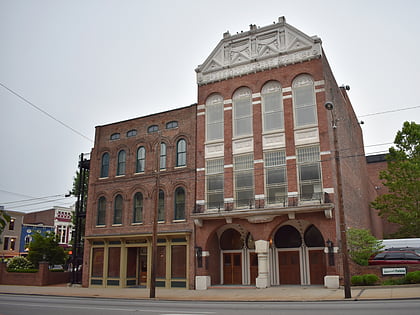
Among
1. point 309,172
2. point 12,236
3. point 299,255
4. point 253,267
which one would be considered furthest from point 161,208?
point 12,236

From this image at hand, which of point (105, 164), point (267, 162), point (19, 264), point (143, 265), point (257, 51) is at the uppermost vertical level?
point (257, 51)

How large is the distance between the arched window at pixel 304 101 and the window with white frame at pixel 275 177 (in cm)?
248

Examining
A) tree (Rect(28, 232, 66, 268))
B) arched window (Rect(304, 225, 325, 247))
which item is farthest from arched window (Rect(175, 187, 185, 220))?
tree (Rect(28, 232, 66, 268))

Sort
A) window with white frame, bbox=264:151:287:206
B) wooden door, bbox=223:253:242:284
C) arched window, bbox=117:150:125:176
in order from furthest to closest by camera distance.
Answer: arched window, bbox=117:150:125:176
wooden door, bbox=223:253:242:284
window with white frame, bbox=264:151:287:206

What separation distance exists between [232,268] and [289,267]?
4.06 meters

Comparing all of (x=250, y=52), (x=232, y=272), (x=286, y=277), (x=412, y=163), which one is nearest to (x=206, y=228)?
(x=232, y=272)

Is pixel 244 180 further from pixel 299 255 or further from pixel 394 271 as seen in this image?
pixel 394 271

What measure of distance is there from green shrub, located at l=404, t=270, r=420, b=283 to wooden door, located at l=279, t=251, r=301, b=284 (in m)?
6.89

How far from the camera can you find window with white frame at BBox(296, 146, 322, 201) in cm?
2488

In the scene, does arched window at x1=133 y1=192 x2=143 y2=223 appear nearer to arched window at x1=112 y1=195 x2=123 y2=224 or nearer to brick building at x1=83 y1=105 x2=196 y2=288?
brick building at x1=83 y1=105 x2=196 y2=288

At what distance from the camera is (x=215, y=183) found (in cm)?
2827

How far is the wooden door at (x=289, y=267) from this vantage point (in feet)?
86.9

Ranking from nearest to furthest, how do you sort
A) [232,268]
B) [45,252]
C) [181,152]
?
1. [232,268]
2. [181,152]
3. [45,252]

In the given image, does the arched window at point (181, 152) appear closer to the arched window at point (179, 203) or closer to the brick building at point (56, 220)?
the arched window at point (179, 203)
